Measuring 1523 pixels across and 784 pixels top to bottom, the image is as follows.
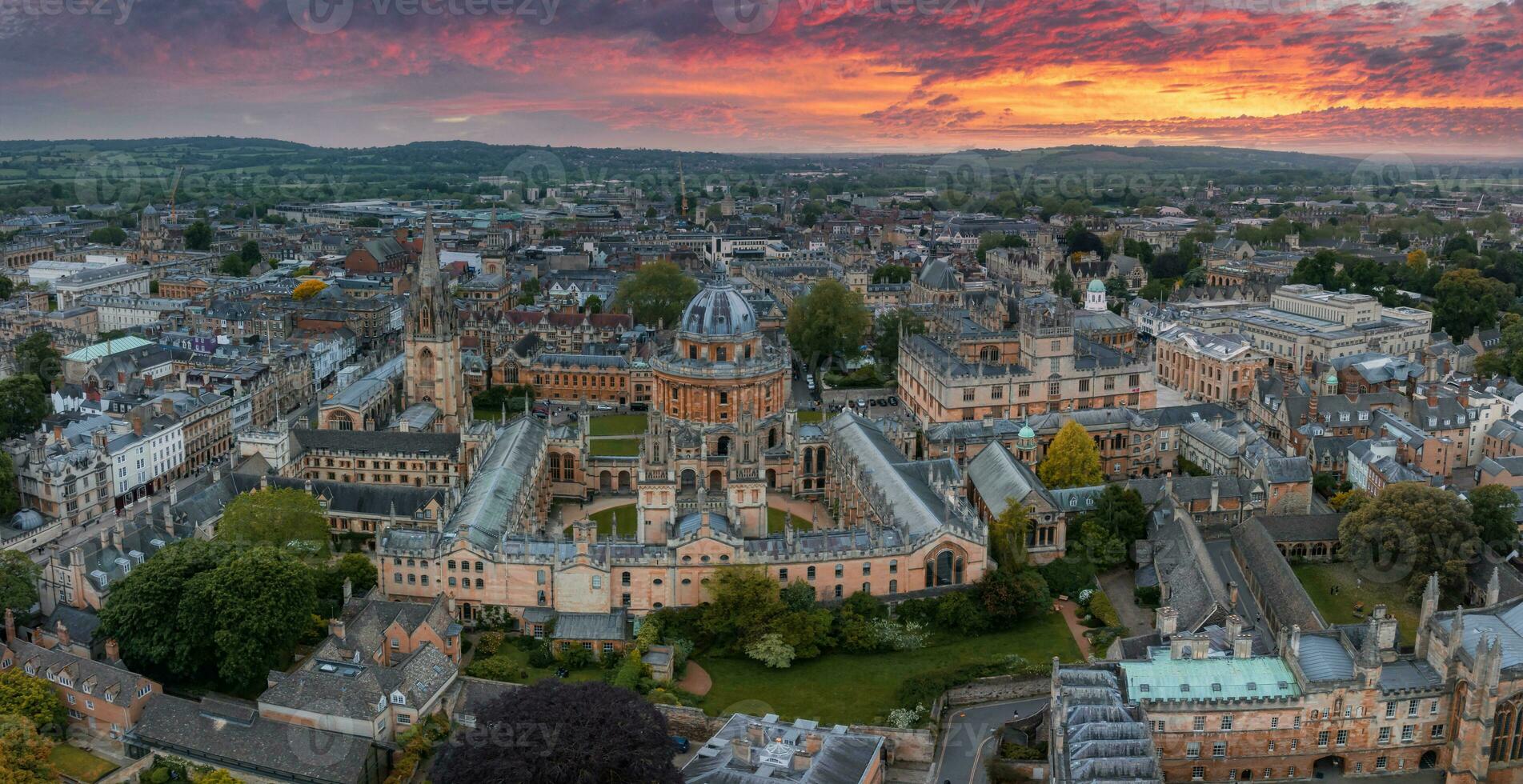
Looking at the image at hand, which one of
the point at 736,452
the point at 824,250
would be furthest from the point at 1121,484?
the point at 824,250

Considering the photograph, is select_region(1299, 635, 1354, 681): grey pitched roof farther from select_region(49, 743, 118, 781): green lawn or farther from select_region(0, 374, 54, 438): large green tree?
select_region(0, 374, 54, 438): large green tree

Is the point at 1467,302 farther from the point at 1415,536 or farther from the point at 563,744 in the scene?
the point at 563,744

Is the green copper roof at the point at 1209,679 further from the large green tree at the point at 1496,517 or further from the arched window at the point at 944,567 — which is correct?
the large green tree at the point at 1496,517

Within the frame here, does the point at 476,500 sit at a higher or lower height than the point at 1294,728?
higher

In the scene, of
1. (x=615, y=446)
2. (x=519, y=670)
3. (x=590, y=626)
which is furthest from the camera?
(x=615, y=446)

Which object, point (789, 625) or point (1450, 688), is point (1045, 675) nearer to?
point (789, 625)

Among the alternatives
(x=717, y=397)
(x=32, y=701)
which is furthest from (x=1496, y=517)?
(x=32, y=701)

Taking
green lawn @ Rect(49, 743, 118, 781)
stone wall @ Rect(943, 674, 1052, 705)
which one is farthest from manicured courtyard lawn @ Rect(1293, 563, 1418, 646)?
green lawn @ Rect(49, 743, 118, 781)
